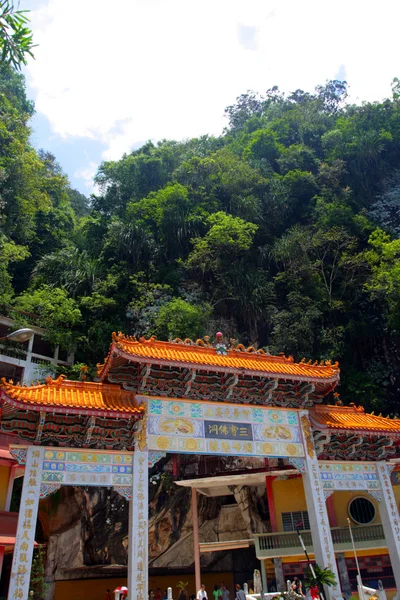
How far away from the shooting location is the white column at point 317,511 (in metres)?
10.7

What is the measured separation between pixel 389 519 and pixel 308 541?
9.70ft

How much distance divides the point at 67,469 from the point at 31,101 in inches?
1511

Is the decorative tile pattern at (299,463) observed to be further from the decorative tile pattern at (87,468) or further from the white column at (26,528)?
the white column at (26,528)

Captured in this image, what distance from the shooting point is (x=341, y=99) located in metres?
44.6

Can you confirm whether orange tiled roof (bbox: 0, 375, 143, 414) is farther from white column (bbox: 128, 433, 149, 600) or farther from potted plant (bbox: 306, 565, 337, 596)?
potted plant (bbox: 306, 565, 337, 596)

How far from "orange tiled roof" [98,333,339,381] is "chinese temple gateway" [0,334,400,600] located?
0.03m

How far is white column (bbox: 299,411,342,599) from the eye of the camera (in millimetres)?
10703

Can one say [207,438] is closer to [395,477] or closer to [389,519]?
[389,519]

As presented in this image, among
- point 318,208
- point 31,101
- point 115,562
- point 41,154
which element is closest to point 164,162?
point 318,208

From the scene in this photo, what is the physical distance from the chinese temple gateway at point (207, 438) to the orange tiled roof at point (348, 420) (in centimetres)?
4

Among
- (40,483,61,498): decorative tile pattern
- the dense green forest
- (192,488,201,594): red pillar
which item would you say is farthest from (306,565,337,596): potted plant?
the dense green forest

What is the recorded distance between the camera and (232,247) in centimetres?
2586

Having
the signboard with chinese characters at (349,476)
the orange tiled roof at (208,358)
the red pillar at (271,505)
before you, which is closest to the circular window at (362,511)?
the red pillar at (271,505)

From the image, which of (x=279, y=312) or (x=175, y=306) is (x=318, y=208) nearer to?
(x=279, y=312)
